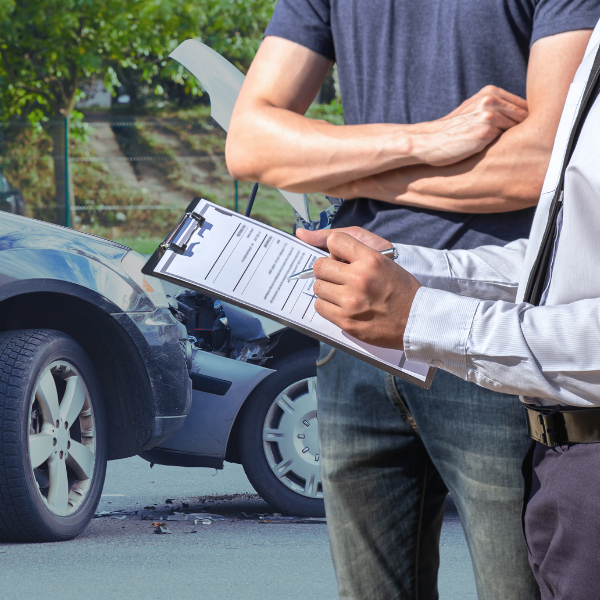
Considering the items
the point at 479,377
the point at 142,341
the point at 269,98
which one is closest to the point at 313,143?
the point at 269,98

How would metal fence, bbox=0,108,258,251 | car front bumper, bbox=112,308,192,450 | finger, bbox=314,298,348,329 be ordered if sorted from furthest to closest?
metal fence, bbox=0,108,258,251 < car front bumper, bbox=112,308,192,450 < finger, bbox=314,298,348,329

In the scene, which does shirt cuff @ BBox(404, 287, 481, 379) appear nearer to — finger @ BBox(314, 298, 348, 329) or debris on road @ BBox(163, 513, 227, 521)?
finger @ BBox(314, 298, 348, 329)

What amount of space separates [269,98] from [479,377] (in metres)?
0.67

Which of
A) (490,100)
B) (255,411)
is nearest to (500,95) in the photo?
(490,100)

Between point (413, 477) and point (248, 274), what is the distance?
0.46m

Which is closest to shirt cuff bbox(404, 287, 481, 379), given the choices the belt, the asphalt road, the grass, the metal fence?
the belt

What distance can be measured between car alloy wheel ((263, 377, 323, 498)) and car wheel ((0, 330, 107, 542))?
608mm

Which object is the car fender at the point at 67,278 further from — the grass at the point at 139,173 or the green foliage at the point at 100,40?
the green foliage at the point at 100,40

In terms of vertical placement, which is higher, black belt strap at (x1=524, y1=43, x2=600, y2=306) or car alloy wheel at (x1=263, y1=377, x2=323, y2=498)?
black belt strap at (x1=524, y1=43, x2=600, y2=306)

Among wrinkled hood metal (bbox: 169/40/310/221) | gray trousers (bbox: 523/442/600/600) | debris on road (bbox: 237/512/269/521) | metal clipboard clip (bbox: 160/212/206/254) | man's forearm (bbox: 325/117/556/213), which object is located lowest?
debris on road (bbox: 237/512/269/521)

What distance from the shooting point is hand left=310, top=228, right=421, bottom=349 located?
876 millimetres

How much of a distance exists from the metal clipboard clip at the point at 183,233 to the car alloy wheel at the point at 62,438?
163 cm

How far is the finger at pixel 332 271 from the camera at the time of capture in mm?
892

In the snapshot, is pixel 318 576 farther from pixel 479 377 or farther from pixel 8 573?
pixel 479 377
